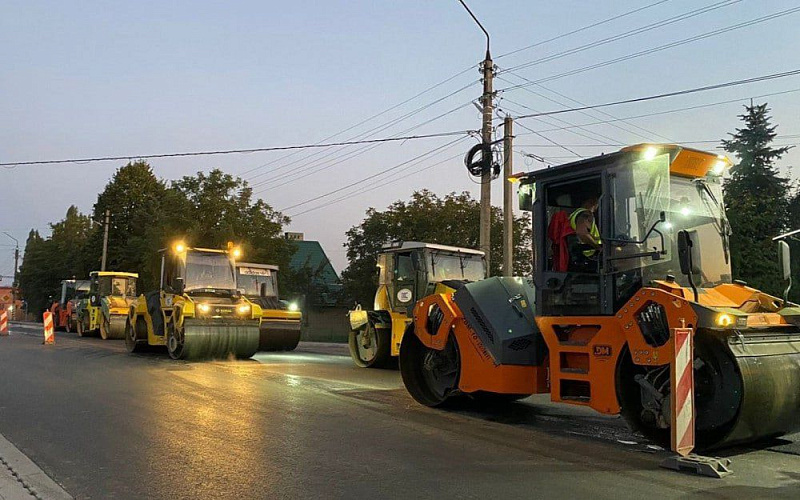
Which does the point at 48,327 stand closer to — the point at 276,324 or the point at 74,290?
the point at 276,324

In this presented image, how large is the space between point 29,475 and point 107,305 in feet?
73.3

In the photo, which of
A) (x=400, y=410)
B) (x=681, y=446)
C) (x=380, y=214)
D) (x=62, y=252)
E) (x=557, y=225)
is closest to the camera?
(x=681, y=446)

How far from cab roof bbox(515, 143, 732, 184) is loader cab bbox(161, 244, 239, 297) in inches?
453

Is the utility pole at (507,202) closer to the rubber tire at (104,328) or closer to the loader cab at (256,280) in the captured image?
the loader cab at (256,280)

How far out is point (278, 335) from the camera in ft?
63.4

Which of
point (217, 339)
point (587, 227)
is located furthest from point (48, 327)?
point (587, 227)

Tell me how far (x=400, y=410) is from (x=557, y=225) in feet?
10.3

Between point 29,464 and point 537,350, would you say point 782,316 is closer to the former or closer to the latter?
point 537,350

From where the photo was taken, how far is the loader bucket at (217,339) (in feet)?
51.3

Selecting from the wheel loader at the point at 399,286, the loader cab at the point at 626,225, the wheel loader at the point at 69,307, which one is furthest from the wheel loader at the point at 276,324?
the wheel loader at the point at 69,307

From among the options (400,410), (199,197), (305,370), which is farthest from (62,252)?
(400,410)

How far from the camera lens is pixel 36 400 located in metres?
9.52

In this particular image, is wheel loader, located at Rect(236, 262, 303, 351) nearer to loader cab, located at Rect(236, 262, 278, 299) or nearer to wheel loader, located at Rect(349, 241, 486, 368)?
loader cab, located at Rect(236, 262, 278, 299)

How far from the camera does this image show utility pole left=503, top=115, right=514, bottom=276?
18078 millimetres
